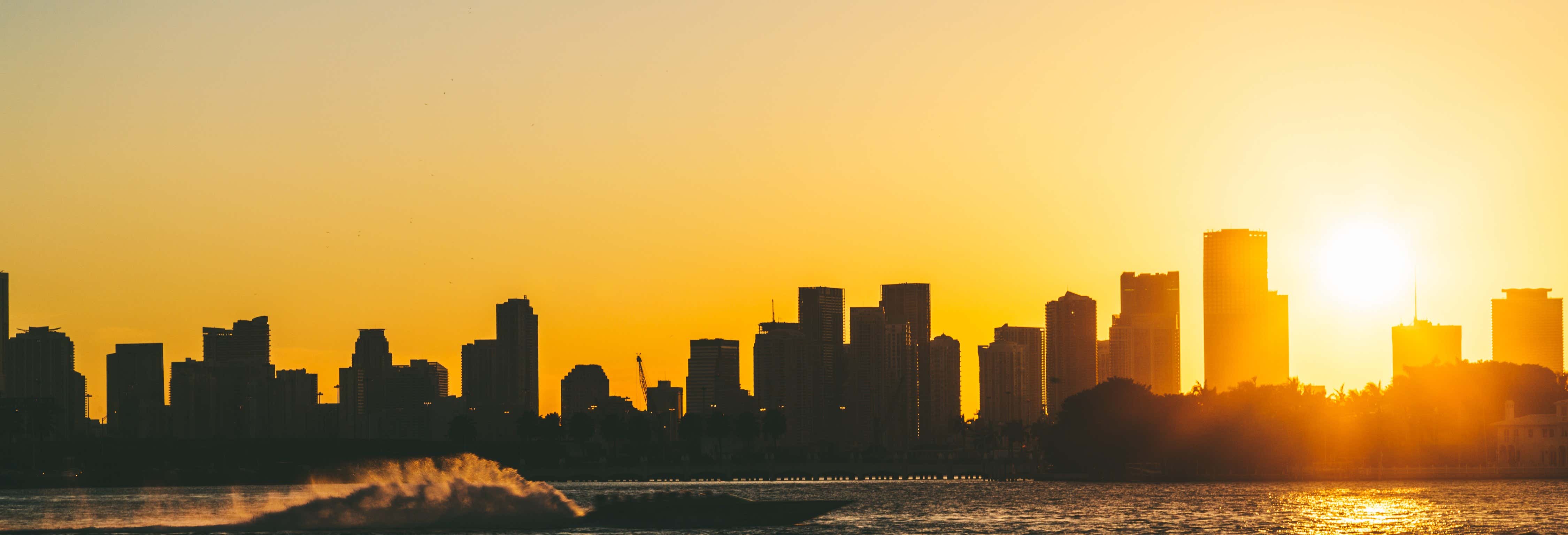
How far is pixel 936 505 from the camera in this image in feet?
642

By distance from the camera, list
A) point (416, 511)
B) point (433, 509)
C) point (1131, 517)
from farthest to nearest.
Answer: point (1131, 517), point (433, 509), point (416, 511)

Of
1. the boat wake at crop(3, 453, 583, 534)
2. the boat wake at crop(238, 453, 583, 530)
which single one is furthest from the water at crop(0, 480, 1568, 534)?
the boat wake at crop(238, 453, 583, 530)

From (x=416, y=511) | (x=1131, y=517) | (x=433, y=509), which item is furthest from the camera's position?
(x=1131, y=517)

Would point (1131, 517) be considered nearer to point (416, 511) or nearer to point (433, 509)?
point (433, 509)

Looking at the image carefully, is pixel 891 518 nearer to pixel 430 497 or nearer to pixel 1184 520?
pixel 1184 520

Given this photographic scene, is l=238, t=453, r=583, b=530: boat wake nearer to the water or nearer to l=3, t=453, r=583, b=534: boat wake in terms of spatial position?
l=3, t=453, r=583, b=534: boat wake

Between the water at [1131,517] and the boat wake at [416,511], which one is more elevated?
the boat wake at [416,511]

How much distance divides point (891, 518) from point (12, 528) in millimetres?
73440

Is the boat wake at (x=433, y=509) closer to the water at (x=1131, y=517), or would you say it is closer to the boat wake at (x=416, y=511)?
the boat wake at (x=416, y=511)

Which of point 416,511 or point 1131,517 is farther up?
point 416,511

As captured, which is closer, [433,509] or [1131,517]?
[433,509]

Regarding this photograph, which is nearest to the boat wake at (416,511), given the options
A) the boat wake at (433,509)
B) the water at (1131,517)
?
the boat wake at (433,509)

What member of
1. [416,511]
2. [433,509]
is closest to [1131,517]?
[433,509]

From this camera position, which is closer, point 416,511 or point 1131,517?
point 416,511
